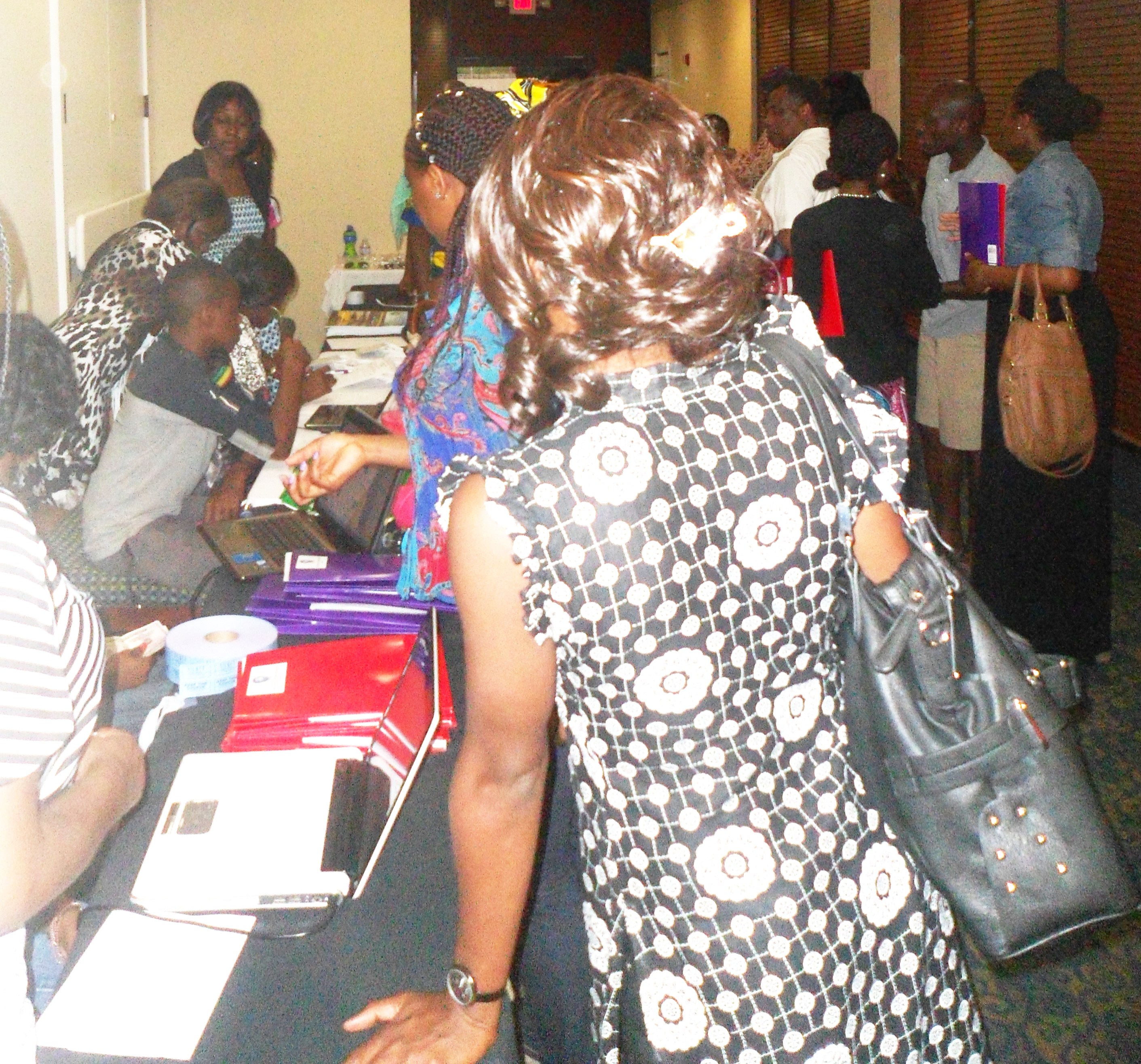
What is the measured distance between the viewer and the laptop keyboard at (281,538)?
207 cm

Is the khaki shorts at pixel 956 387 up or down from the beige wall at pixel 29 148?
down

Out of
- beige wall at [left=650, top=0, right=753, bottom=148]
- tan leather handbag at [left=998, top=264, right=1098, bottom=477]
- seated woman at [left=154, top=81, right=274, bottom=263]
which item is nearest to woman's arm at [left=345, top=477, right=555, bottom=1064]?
tan leather handbag at [left=998, top=264, right=1098, bottom=477]

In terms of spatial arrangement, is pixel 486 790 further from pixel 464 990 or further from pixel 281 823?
pixel 281 823

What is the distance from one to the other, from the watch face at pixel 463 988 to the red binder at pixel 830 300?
272cm

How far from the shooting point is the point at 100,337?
3141mm

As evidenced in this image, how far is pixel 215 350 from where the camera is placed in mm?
3215

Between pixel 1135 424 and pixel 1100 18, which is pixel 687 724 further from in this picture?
pixel 1100 18

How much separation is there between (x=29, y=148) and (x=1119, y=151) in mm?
4341

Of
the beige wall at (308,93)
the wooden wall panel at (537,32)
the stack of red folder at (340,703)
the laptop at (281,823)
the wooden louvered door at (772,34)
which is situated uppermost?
the wooden wall panel at (537,32)

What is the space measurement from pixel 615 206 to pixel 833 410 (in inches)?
10.3

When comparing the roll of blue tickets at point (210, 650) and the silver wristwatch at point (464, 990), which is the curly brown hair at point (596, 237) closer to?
the silver wristwatch at point (464, 990)

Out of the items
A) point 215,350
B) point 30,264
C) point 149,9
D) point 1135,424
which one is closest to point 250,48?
point 149,9

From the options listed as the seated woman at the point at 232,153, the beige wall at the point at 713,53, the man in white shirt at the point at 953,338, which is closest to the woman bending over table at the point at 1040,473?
the man in white shirt at the point at 953,338

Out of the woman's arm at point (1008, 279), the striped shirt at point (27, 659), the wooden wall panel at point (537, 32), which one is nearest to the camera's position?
the striped shirt at point (27, 659)
